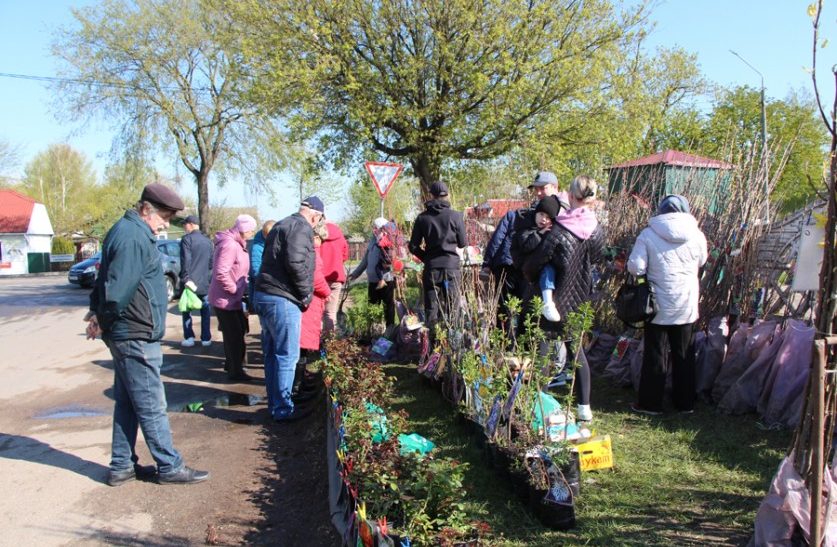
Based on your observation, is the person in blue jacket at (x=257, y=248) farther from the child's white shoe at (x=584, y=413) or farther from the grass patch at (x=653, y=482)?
the child's white shoe at (x=584, y=413)

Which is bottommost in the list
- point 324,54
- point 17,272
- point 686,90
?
point 17,272

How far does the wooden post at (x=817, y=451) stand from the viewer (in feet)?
6.96

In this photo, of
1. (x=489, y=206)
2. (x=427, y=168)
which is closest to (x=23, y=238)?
(x=427, y=168)

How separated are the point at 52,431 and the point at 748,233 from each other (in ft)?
20.8

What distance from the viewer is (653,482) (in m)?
3.44

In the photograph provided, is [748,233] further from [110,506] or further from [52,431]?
[52,431]

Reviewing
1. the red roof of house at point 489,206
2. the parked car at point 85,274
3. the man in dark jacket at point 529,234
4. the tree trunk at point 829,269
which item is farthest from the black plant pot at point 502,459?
the parked car at point 85,274

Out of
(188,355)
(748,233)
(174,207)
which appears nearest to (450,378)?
(174,207)

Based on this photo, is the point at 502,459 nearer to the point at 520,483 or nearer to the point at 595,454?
the point at 520,483

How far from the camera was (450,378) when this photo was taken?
4.83 meters

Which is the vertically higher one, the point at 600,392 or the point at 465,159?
the point at 465,159

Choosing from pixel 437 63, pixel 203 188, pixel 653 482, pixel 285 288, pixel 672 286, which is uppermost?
pixel 437 63

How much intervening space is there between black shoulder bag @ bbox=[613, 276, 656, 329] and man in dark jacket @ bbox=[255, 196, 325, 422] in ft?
8.21

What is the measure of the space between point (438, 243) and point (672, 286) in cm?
242
